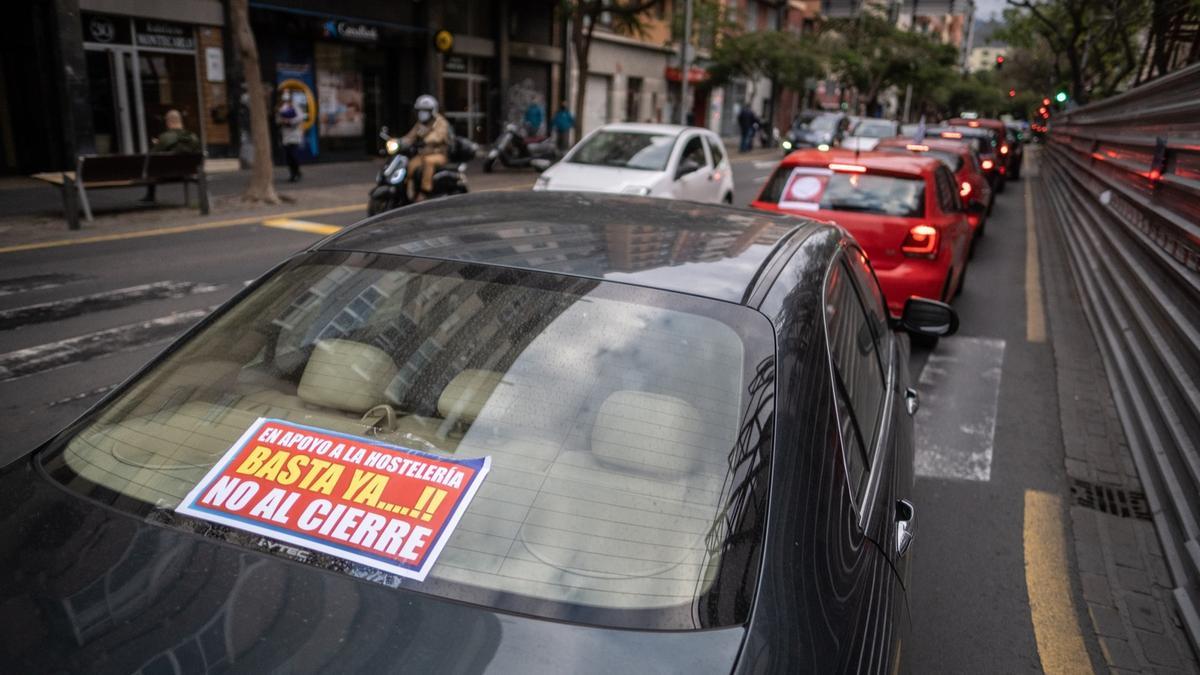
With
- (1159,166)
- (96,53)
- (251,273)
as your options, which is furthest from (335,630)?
(96,53)

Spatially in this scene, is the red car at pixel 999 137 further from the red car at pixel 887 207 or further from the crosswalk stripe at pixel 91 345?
the crosswalk stripe at pixel 91 345

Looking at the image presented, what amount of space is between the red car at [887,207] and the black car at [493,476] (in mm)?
5182

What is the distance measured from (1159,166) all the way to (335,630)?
7.27m

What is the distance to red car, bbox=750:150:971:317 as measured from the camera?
24.5 ft

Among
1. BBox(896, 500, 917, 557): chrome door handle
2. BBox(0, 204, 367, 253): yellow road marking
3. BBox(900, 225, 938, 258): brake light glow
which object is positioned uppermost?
BBox(900, 225, 938, 258): brake light glow

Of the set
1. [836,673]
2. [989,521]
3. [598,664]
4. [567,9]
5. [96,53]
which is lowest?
[989,521]

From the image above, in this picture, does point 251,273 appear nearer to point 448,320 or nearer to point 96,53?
point 448,320

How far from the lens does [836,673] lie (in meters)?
1.56

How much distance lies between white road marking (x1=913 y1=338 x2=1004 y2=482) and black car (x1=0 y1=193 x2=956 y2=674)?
289 centimetres

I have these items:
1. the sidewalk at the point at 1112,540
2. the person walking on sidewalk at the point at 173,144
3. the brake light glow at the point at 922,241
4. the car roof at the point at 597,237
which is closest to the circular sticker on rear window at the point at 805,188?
the brake light glow at the point at 922,241

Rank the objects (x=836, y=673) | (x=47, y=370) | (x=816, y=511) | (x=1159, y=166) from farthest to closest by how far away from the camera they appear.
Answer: (x=1159, y=166) → (x=47, y=370) → (x=816, y=511) → (x=836, y=673)

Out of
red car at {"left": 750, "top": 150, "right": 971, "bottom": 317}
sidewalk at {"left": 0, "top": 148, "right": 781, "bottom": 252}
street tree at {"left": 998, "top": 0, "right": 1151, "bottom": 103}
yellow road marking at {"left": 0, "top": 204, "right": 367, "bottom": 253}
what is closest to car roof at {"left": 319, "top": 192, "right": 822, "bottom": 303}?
red car at {"left": 750, "top": 150, "right": 971, "bottom": 317}

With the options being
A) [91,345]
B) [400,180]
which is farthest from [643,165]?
[91,345]

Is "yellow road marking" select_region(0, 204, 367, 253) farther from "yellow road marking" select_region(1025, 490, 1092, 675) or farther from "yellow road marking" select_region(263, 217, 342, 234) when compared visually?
"yellow road marking" select_region(1025, 490, 1092, 675)
